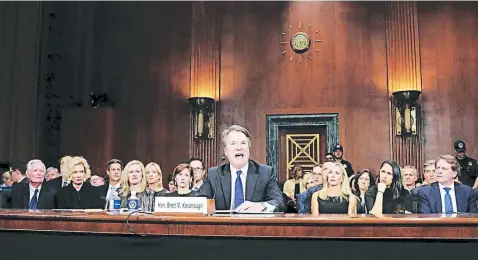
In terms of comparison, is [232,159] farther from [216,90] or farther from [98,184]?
[216,90]

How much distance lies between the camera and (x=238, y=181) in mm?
3889

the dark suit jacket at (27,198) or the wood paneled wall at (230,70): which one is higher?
the wood paneled wall at (230,70)

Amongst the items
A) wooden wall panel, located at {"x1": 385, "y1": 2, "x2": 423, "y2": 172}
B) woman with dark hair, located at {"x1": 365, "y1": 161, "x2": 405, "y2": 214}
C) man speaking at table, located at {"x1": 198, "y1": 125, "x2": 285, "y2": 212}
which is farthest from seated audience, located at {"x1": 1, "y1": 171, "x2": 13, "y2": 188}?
wooden wall panel, located at {"x1": 385, "y1": 2, "x2": 423, "y2": 172}

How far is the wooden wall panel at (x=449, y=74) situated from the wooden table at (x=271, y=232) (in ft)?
22.2

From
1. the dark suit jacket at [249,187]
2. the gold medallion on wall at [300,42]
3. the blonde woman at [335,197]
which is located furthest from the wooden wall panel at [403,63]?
the dark suit jacket at [249,187]

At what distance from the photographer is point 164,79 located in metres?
9.83

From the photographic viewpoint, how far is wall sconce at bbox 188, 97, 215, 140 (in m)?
9.38

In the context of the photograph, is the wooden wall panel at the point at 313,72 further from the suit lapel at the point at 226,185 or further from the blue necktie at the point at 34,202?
the suit lapel at the point at 226,185

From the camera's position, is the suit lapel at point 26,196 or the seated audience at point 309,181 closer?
the suit lapel at point 26,196

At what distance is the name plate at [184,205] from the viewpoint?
9.04 feet

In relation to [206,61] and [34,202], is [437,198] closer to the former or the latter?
[34,202]

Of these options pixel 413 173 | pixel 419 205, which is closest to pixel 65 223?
pixel 419 205

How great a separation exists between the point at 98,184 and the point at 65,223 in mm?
3259

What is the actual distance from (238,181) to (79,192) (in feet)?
7.66
